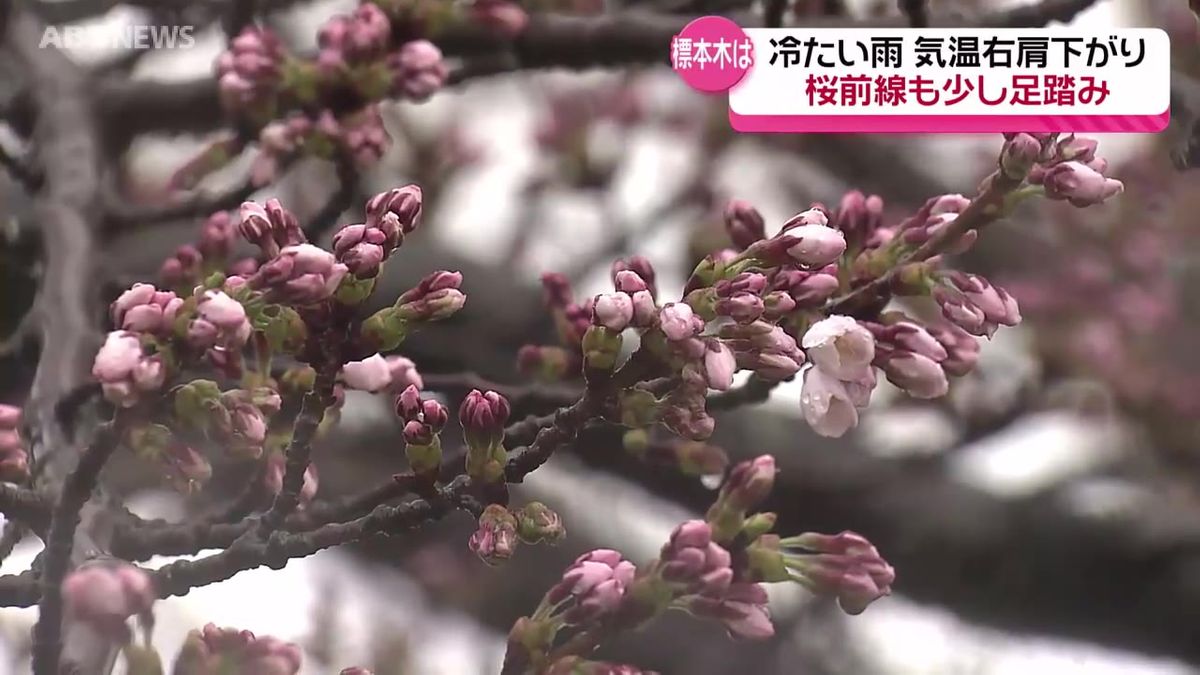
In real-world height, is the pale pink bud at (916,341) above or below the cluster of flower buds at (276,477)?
above

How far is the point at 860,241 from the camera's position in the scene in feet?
1.06

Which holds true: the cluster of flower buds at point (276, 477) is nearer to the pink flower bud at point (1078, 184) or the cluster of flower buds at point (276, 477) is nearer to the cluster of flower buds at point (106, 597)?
the cluster of flower buds at point (106, 597)

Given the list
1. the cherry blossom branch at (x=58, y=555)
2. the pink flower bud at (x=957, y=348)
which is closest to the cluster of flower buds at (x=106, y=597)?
the cherry blossom branch at (x=58, y=555)

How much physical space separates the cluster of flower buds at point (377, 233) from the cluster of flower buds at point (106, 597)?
0.30 feet

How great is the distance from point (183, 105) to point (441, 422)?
34 centimetres

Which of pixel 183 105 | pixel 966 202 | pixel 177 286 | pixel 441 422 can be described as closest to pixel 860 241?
pixel 966 202

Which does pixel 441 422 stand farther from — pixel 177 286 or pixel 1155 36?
pixel 1155 36

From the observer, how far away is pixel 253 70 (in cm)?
42

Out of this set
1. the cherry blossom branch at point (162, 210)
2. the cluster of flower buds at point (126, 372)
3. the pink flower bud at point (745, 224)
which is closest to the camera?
the cluster of flower buds at point (126, 372)

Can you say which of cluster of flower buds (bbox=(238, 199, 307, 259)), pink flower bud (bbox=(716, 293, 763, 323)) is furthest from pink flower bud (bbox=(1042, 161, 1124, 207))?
cluster of flower buds (bbox=(238, 199, 307, 259))

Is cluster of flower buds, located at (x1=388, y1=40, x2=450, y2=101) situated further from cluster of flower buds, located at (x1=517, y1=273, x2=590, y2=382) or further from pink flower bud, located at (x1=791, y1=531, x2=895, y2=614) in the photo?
pink flower bud, located at (x1=791, y1=531, x2=895, y2=614)

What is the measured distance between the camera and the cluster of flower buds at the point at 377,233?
224 millimetres
